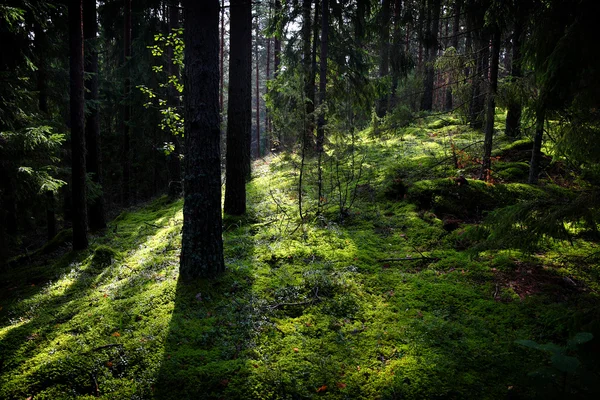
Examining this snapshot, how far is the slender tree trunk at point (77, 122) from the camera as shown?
7777mm

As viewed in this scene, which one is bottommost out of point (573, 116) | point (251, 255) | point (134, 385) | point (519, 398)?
point (134, 385)

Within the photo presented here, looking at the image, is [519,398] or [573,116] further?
[573,116]

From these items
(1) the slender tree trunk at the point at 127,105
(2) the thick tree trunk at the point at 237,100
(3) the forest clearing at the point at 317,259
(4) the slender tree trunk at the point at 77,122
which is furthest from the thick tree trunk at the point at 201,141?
(1) the slender tree trunk at the point at 127,105

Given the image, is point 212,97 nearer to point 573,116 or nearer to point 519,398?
point 573,116

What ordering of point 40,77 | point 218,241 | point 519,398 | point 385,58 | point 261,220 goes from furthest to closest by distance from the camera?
point 385,58 < point 40,77 < point 261,220 < point 218,241 < point 519,398

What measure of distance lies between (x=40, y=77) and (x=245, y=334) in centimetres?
1214

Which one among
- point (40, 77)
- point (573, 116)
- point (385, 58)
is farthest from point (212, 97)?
point (40, 77)

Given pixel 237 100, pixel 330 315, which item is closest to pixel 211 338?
pixel 330 315

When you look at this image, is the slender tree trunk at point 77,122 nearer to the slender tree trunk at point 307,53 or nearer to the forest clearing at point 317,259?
the forest clearing at point 317,259

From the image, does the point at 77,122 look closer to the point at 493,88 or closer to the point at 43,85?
the point at 43,85

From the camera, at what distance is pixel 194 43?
16.3 ft

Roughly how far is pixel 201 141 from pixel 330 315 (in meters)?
3.37

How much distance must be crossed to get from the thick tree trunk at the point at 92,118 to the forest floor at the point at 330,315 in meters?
3.48

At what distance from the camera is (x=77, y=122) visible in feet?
27.0
